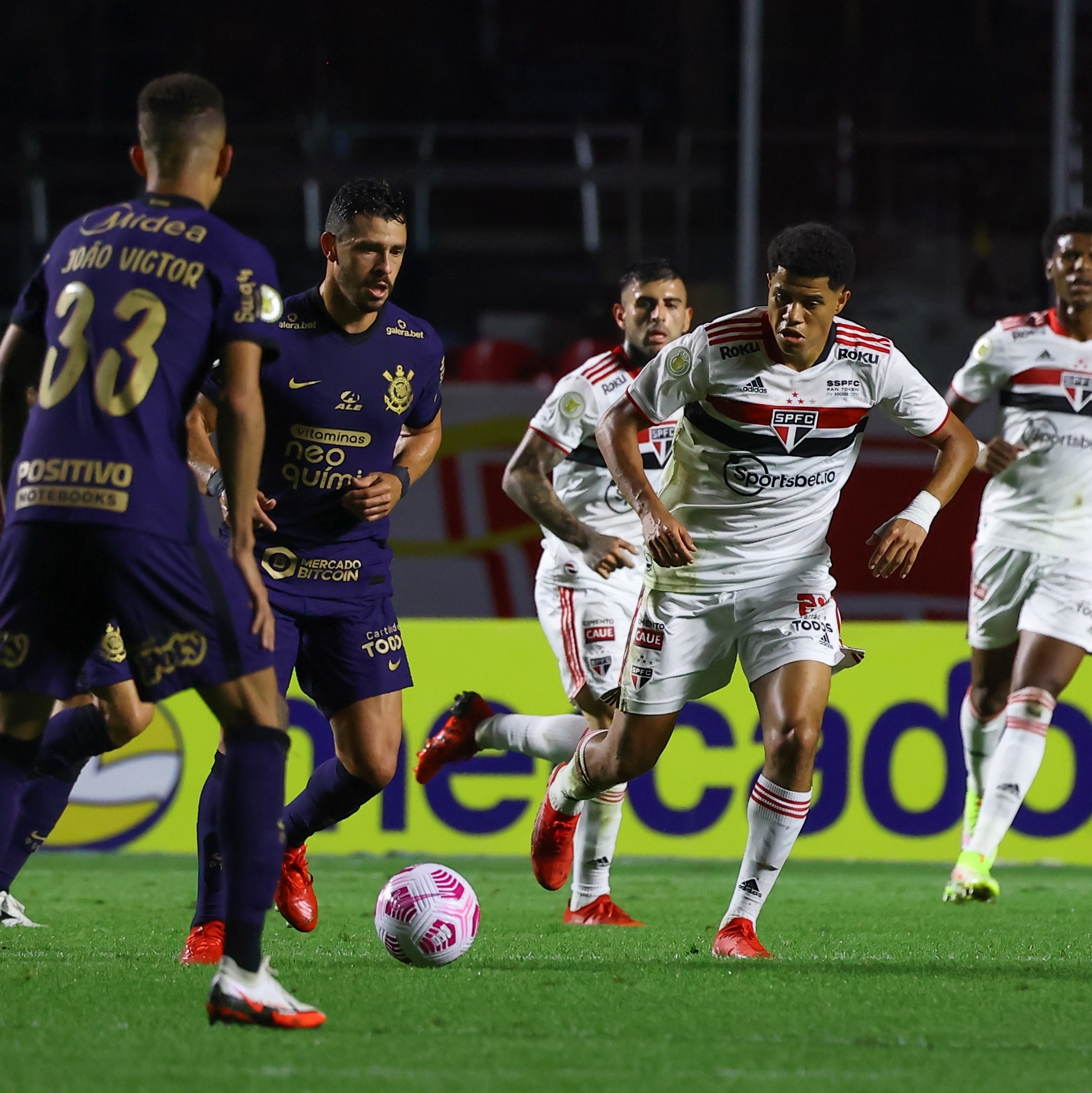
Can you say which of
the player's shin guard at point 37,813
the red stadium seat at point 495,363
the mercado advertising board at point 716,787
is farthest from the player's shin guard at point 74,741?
the red stadium seat at point 495,363

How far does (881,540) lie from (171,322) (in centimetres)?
234

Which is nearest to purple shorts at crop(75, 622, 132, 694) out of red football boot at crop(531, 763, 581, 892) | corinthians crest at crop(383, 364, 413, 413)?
corinthians crest at crop(383, 364, 413, 413)

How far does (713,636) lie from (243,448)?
2019mm

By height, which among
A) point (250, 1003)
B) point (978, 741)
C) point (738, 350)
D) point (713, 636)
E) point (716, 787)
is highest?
point (738, 350)

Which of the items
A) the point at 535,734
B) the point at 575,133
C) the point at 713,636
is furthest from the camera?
the point at 575,133

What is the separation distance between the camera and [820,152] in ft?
48.6

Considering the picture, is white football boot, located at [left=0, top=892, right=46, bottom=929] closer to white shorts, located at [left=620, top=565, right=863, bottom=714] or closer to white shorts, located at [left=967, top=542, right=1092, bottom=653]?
white shorts, located at [left=620, top=565, right=863, bottom=714]

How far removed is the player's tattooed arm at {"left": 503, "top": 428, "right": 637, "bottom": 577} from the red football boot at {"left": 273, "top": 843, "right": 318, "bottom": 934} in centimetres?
139

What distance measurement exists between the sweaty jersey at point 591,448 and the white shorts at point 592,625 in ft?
0.30

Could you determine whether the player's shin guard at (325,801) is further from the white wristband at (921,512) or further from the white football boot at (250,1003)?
the white wristband at (921,512)

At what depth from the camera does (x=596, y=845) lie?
618cm

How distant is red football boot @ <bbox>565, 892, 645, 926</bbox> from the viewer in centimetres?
609

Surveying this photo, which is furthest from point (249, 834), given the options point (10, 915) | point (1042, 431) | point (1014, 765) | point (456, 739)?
point (1042, 431)

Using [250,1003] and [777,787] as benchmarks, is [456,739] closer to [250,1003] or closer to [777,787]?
[777,787]
